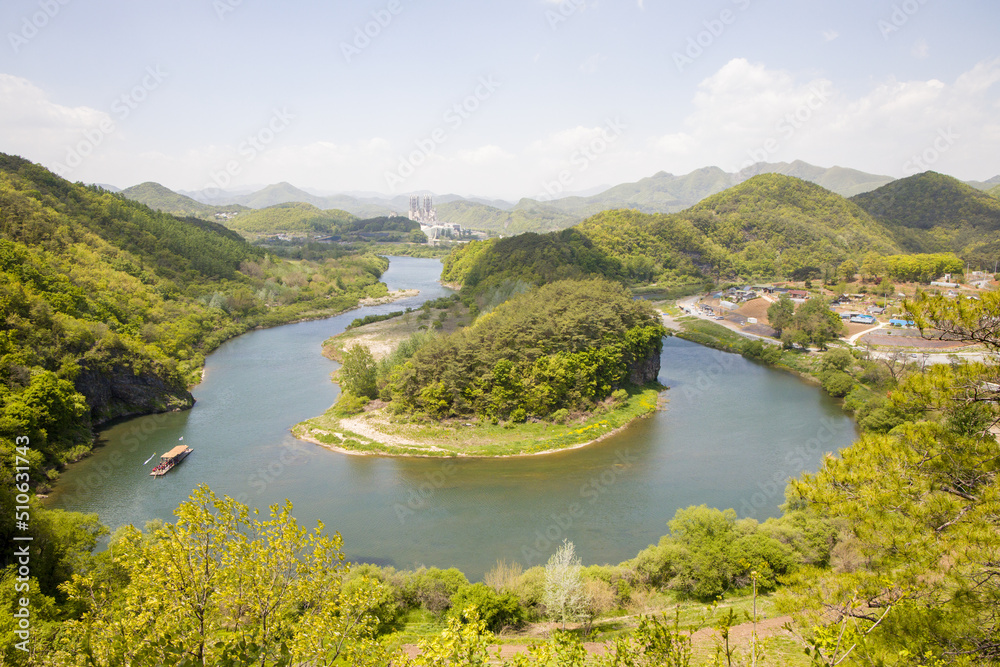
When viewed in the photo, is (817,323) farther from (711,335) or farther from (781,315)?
(711,335)

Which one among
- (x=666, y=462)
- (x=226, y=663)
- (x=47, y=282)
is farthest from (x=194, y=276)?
(x=226, y=663)

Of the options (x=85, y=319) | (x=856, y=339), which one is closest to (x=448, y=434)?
(x=85, y=319)

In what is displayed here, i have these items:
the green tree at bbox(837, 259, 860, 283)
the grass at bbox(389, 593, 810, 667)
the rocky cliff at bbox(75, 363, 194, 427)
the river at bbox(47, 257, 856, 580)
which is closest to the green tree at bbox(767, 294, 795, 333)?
the river at bbox(47, 257, 856, 580)

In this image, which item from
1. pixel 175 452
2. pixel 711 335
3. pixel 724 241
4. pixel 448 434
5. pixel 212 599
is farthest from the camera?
pixel 724 241

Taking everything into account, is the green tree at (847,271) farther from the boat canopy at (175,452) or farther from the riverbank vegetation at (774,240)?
the boat canopy at (175,452)

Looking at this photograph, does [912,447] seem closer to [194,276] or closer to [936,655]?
[936,655]

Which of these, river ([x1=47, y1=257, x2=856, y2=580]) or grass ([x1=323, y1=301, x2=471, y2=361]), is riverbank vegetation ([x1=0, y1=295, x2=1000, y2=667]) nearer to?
river ([x1=47, y1=257, x2=856, y2=580])
